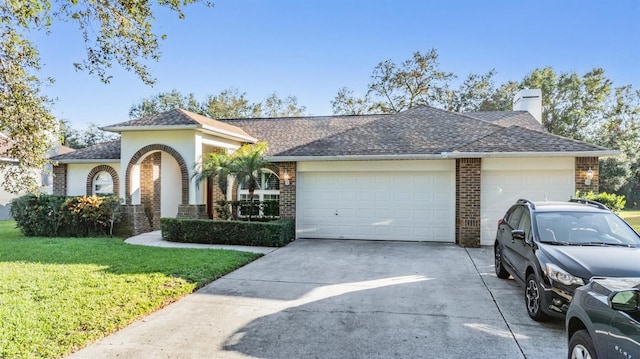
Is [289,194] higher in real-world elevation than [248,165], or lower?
lower

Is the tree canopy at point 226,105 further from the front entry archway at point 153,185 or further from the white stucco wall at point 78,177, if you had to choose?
the front entry archway at point 153,185

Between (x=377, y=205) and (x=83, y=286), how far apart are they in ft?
27.1

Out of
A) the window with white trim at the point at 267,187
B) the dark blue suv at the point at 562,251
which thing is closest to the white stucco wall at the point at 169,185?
the window with white trim at the point at 267,187

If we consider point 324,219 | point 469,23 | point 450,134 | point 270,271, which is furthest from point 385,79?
point 270,271

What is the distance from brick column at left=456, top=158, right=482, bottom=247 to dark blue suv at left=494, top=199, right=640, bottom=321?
4004 millimetres

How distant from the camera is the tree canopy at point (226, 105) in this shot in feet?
119

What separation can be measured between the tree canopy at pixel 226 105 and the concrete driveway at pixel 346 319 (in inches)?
1173

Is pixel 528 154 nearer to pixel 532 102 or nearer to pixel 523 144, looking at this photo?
pixel 523 144

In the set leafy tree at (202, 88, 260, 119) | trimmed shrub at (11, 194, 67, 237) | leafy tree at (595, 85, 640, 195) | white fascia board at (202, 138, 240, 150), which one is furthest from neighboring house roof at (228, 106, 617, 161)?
leafy tree at (202, 88, 260, 119)

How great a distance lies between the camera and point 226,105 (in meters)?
36.2

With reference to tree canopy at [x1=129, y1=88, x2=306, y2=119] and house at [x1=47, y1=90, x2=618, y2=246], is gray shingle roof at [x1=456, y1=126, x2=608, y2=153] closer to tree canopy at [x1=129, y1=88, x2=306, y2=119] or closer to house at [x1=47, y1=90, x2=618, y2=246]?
house at [x1=47, y1=90, x2=618, y2=246]

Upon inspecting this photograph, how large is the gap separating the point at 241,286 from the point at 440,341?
375 cm

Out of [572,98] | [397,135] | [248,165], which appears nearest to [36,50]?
[248,165]

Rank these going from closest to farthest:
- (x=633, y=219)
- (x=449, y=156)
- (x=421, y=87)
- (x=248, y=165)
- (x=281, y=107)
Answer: (x=449, y=156) → (x=248, y=165) → (x=633, y=219) → (x=421, y=87) → (x=281, y=107)
